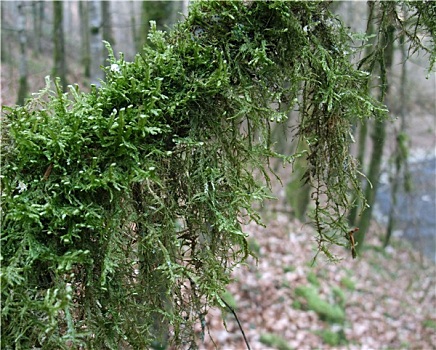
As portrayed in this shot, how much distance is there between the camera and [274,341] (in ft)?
17.3

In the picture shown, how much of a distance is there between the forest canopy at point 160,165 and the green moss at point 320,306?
210 inches

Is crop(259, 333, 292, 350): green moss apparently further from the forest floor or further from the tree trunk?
the tree trunk

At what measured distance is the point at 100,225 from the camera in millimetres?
1172

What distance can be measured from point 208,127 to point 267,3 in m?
Answer: 0.49

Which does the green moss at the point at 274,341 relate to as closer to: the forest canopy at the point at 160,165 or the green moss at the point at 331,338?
the green moss at the point at 331,338

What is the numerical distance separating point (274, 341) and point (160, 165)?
15.1ft

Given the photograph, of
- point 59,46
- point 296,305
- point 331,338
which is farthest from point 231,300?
point 59,46

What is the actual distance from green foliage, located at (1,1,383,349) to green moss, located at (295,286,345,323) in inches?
209

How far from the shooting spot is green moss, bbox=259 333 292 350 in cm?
523

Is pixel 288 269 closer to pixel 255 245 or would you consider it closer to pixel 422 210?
pixel 255 245

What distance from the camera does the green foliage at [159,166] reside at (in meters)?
1.12

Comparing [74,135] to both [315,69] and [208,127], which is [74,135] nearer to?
[208,127]

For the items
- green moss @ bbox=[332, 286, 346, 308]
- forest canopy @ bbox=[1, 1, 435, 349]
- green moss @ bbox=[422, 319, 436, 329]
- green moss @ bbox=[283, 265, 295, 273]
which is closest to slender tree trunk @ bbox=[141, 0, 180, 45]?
forest canopy @ bbox=[1, 1, 435, 349]

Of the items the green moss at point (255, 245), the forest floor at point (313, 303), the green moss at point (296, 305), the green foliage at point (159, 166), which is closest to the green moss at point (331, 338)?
the forest floor at point (313, 303)
